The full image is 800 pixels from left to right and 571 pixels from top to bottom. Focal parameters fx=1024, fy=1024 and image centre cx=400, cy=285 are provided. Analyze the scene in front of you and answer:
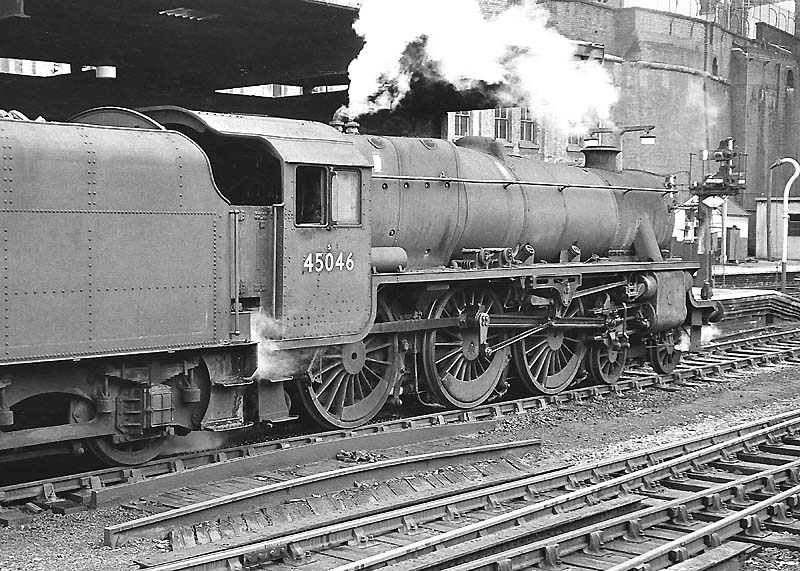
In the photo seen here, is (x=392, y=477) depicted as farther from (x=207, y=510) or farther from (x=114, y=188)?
(x=114, y=188)

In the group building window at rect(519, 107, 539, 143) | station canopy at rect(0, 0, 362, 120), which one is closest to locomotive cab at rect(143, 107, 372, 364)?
station canopy at rect(0, 0, 362, 120)

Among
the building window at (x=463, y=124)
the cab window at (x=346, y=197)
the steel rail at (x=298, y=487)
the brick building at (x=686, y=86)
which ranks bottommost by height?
the steel rail at (x=298, y=487)

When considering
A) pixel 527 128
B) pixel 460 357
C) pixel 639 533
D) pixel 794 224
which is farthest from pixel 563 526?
pixel 794 224

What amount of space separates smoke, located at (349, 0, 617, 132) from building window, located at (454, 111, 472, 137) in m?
17.7

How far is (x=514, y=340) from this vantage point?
12.8 meters

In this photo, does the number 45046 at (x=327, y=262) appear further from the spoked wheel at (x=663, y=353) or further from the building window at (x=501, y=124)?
the building window at (x=501, y=124)

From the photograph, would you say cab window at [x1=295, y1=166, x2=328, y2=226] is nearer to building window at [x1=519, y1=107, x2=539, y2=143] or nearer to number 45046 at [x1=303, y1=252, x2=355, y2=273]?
number 45046 at [x1=303, y1=252, x2=355, y2=273]

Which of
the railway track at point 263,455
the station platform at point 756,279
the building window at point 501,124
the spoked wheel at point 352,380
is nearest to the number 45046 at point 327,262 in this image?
the spoked wheel at point 352,380

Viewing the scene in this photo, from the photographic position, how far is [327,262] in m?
9.97

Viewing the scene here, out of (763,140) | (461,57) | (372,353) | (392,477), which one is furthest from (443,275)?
(763,140)

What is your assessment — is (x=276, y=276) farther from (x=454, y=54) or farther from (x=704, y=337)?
(x=704, y=337)

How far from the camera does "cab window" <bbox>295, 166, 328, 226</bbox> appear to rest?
32.4ft

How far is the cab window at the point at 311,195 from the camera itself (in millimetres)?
9883

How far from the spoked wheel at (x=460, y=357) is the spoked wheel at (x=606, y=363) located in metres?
1.98
